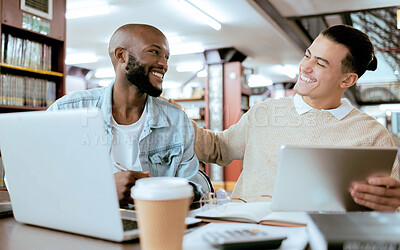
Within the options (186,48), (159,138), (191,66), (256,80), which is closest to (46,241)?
(159,138)

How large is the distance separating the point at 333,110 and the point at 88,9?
13.8 feet

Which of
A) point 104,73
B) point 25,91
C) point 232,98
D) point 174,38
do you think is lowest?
point 25,91

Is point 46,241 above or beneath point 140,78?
beneath

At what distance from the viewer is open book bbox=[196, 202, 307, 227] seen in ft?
3.04

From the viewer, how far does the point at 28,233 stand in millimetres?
878

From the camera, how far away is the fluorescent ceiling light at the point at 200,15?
4.79m

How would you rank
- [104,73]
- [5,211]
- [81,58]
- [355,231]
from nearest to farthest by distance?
[355,231], [5,211], [81,58], [104,73]

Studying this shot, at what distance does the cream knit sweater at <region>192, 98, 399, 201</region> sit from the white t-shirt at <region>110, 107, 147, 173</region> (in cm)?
35

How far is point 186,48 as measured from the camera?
7.22 m

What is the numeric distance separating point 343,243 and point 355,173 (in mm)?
395

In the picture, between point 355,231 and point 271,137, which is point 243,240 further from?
point 271,137

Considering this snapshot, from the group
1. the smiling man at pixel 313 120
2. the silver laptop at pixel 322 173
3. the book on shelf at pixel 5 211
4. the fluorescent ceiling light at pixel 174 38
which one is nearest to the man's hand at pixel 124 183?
the book on shelf at pixel 5 211

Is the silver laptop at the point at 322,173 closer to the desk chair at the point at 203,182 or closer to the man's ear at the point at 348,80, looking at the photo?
the desk chair at the point at 203,182

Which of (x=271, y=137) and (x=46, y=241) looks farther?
(x=271, y=137)
